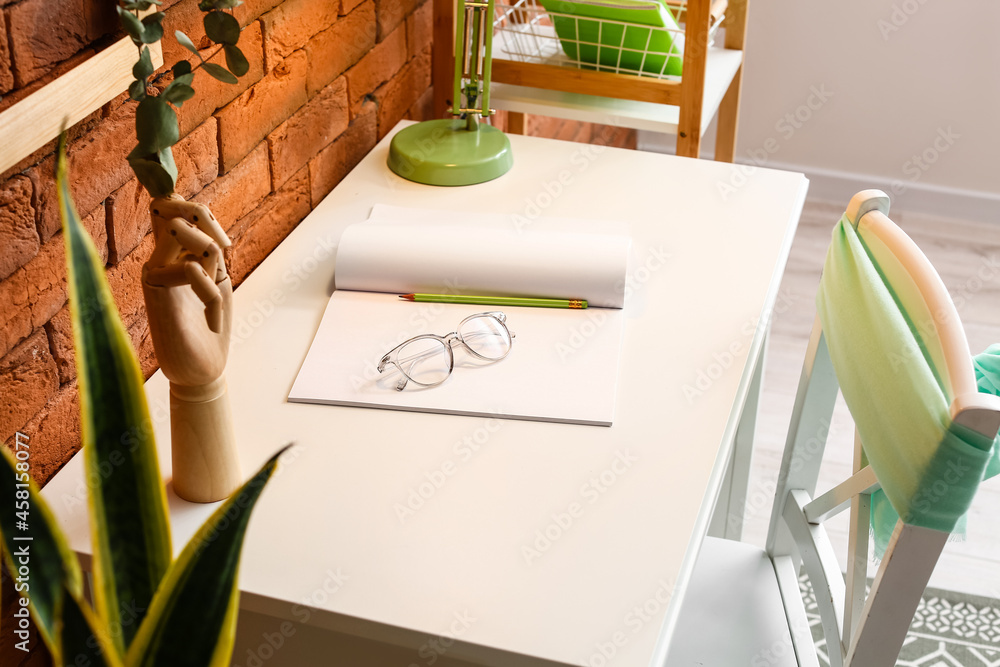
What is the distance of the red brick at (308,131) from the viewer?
1.20 meters

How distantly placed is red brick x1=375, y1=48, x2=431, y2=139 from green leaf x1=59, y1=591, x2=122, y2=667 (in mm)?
1080

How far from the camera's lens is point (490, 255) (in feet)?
3.55

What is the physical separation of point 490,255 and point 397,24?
569mm

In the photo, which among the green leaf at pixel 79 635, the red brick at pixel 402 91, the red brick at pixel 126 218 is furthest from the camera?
the red brick at pixel 402 91

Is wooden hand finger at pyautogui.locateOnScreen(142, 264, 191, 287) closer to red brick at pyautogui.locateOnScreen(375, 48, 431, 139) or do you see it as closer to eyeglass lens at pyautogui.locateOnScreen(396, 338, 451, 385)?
eyeglass lens at pyautogui.locateOnScreen(396, 338, 451, 385)

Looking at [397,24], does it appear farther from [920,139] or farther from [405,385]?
[920,139]

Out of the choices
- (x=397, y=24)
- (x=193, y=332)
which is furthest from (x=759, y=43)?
(x=193, y=332)

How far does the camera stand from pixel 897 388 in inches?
31.3

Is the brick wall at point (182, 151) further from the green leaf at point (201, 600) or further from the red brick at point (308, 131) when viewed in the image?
the green leaf at point (201, 600)

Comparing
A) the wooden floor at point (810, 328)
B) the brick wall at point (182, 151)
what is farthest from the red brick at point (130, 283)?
the wooden floor at point (810, 328)

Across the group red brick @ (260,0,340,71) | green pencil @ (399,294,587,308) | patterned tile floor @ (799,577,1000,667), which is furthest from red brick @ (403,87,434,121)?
patterned tile floor @ (799,577,1000,667)

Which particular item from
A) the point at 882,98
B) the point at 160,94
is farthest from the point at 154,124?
the point at 882,98

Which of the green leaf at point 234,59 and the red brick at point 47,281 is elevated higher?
the green leaf at point 234,59

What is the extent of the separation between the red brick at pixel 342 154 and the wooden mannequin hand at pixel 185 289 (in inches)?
22.8
